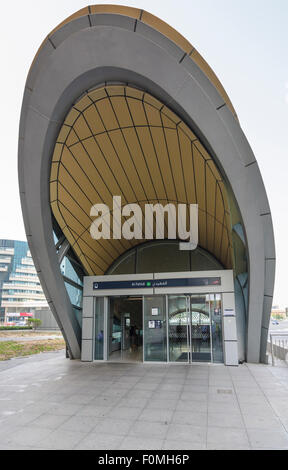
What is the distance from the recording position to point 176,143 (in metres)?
10.3

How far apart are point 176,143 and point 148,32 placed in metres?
3.14

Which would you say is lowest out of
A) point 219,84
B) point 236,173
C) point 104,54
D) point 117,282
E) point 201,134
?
point 117,282

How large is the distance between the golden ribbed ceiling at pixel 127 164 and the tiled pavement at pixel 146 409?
5595 millimetres

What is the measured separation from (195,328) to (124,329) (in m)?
4.89

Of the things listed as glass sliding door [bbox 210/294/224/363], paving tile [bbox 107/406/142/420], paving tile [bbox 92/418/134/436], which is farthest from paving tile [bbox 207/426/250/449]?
glass sliding door [bbox 210/294/224/363]

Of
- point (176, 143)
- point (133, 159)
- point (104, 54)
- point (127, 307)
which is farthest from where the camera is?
point (127, 307)

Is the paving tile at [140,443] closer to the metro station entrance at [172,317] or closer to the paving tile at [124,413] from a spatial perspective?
the paving tile at [124,413]

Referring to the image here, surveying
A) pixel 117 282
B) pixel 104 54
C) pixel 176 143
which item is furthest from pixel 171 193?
pixel 104 54

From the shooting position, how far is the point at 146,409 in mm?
7242

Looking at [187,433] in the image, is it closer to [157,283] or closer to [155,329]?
[155,329]

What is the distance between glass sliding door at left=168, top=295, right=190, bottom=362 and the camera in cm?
1377

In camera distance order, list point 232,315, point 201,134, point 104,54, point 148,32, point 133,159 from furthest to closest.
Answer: point 232,315, point 133,159, point 201,134, point 104,54, point 148,32

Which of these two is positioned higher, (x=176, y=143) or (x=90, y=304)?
(x=176, y=143)
